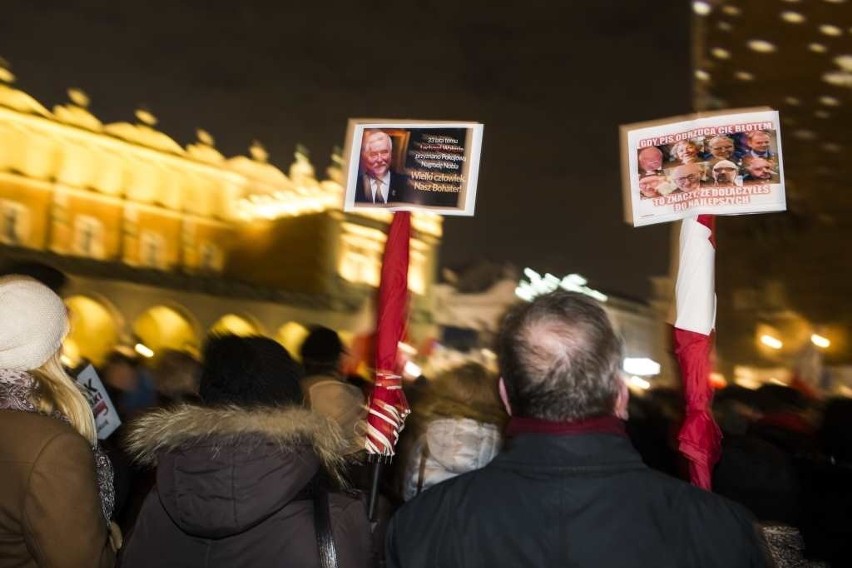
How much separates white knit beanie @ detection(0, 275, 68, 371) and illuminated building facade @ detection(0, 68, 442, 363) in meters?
28.8

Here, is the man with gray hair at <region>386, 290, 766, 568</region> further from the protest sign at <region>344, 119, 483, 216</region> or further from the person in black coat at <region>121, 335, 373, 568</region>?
the protest sign at <region>344, 119, 483, 216</region>

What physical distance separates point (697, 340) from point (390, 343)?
1555mm

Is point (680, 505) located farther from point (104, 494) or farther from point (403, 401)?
point (403, 401)

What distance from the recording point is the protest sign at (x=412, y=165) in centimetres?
444

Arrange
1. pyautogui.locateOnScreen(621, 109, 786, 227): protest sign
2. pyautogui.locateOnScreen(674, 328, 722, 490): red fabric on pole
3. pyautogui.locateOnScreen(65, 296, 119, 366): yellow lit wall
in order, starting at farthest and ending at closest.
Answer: pyautogui.locateOnScreen(65, 296, 119, 366): yellow lit wall, pyautogui.locateOnScreen(621, 109, 786, 227): protest sign, pyautogui.locateOnScreen(674, 328, 722, 490): red fabric on pole

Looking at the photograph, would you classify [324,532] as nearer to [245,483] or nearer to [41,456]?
[245,483]

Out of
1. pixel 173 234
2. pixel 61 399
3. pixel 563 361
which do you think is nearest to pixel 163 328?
pixel 173 234

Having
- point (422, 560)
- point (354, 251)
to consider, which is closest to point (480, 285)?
point (354, 251)

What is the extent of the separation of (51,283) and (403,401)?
7.34 ft

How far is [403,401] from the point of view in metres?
4.23

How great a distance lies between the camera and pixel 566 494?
1995mm

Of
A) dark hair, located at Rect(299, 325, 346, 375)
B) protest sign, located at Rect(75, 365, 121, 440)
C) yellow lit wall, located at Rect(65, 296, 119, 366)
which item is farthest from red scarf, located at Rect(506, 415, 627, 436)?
yellow lit wall, located at Rect(65, 296, 119, 366)

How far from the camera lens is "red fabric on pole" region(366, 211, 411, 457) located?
162 inches

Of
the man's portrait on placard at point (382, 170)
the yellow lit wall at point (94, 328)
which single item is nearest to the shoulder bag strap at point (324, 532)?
the man's portrait on placard at point (382, 170)
